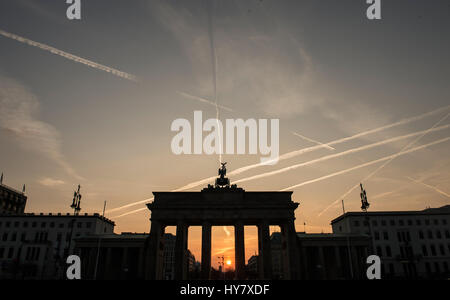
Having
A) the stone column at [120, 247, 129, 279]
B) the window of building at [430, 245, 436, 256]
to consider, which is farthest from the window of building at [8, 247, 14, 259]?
the window of building at [430, 245, 436, 256]

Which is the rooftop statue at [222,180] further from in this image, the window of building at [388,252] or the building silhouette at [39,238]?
the window of building at [388,252]

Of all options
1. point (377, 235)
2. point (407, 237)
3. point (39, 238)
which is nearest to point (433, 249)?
point (407, 237)

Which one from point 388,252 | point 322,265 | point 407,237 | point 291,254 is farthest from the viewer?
point 407,237

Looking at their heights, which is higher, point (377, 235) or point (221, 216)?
point (221, 216)

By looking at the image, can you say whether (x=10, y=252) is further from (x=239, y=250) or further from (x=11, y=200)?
(x=239, y=250)

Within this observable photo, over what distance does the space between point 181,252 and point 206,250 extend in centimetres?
452

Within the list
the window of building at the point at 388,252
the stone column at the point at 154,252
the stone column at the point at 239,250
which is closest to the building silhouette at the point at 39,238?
the stone column at the point at 154,252

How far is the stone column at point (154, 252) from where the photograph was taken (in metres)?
51.2

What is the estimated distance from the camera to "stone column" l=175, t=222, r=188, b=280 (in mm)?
50031

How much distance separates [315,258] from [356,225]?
21906 millimetres

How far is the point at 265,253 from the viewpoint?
2020 inches

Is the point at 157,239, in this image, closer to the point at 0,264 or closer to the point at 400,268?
the point at 0,264
